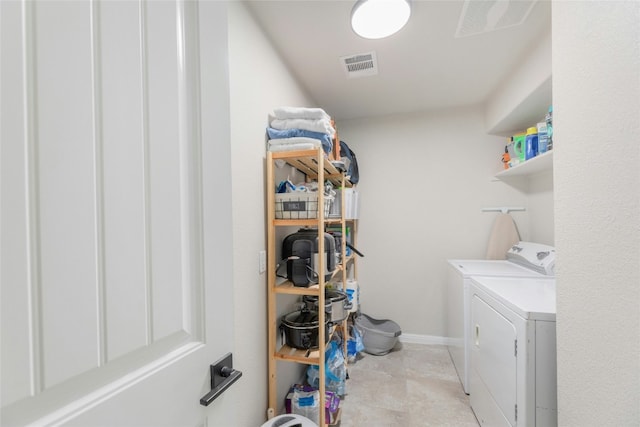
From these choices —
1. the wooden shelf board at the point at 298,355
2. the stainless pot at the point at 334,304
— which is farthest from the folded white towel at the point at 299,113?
the wooden shelf board at the point at 298,355

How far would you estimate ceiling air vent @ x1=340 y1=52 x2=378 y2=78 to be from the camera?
1.78 metres

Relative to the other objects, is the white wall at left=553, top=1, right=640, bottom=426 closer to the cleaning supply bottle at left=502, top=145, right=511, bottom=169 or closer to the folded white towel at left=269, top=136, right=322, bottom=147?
the folded white towel at left=269, top=136, right=322, bottom=147

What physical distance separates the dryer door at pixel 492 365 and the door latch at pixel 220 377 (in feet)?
4.16

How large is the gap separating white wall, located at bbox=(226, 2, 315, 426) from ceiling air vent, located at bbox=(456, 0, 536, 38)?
117 centimetres

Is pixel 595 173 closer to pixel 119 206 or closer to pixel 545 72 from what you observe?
pixel 119 206

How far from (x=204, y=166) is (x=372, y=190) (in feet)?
8.09

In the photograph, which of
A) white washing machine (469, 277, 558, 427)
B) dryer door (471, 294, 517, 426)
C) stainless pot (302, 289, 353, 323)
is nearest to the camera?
white washing machine (469, 277, 558, 427)

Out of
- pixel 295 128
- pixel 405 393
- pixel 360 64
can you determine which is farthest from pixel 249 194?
pixel 405 393

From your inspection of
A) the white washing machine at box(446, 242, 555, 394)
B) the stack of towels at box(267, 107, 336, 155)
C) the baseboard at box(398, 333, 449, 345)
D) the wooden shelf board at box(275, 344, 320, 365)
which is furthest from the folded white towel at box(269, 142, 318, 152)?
the baseboard at box(398, 333, 449, 345)

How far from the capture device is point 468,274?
1.89 meters

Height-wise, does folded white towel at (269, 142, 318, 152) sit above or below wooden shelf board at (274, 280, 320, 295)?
above

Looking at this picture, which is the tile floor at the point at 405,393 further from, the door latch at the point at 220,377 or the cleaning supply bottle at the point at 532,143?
the cleaning supply bottle at the point at 532,143

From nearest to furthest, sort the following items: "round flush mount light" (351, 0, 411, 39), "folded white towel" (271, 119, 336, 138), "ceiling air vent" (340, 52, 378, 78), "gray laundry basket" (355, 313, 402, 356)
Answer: "round flush mount light" (351, 0, 411, 39), "folded white towel" (271, 119, 336, 138), "ceiling air vent" (340, 52, 378, 78), "gray laundry basket" (355, 313, 402, 356)

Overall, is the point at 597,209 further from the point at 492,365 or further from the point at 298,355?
the point at 298,355
